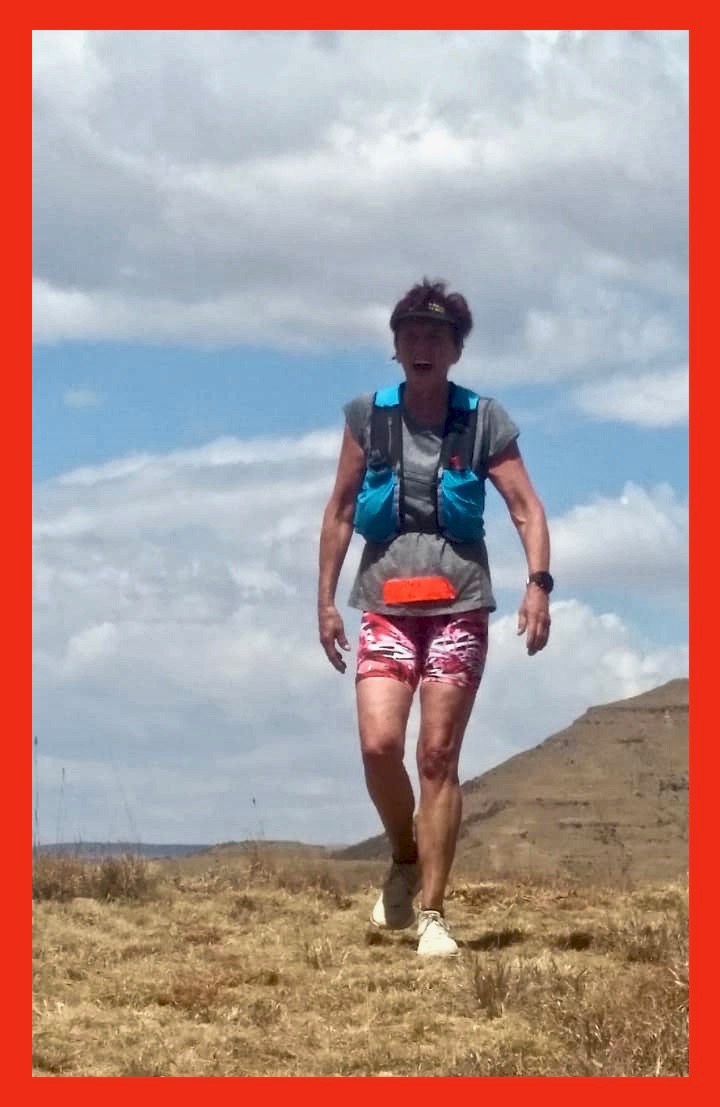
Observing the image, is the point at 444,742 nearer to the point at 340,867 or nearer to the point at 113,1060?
the point at 113,1060

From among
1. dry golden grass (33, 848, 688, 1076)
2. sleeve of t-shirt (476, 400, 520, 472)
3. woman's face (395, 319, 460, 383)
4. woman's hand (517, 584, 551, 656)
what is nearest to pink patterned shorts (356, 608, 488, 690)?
woman's hand (517, 584, 551, 656)

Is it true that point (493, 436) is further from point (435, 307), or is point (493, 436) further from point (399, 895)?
point (399, 895)

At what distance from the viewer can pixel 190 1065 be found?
5.34m

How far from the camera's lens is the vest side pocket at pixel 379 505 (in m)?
7.17

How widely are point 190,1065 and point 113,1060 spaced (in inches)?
10.1

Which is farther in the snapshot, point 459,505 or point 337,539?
point 337,539

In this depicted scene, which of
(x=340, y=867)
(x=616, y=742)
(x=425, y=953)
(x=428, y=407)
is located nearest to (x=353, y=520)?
(x=428, y=407)

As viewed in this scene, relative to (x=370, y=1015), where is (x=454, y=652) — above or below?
above

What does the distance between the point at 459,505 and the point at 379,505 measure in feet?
1.01

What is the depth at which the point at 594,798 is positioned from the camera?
20.1 m

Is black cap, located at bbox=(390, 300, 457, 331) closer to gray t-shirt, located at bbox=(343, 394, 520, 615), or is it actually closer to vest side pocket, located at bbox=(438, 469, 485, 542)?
gray t-shirt, located at bbox=(343, 394, 520, 615)

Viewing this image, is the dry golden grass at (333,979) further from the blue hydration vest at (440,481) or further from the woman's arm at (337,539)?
the blue hydration vest at (440,481)

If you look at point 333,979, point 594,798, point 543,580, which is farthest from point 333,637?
point 594,798

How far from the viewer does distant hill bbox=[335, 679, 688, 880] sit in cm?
1639
